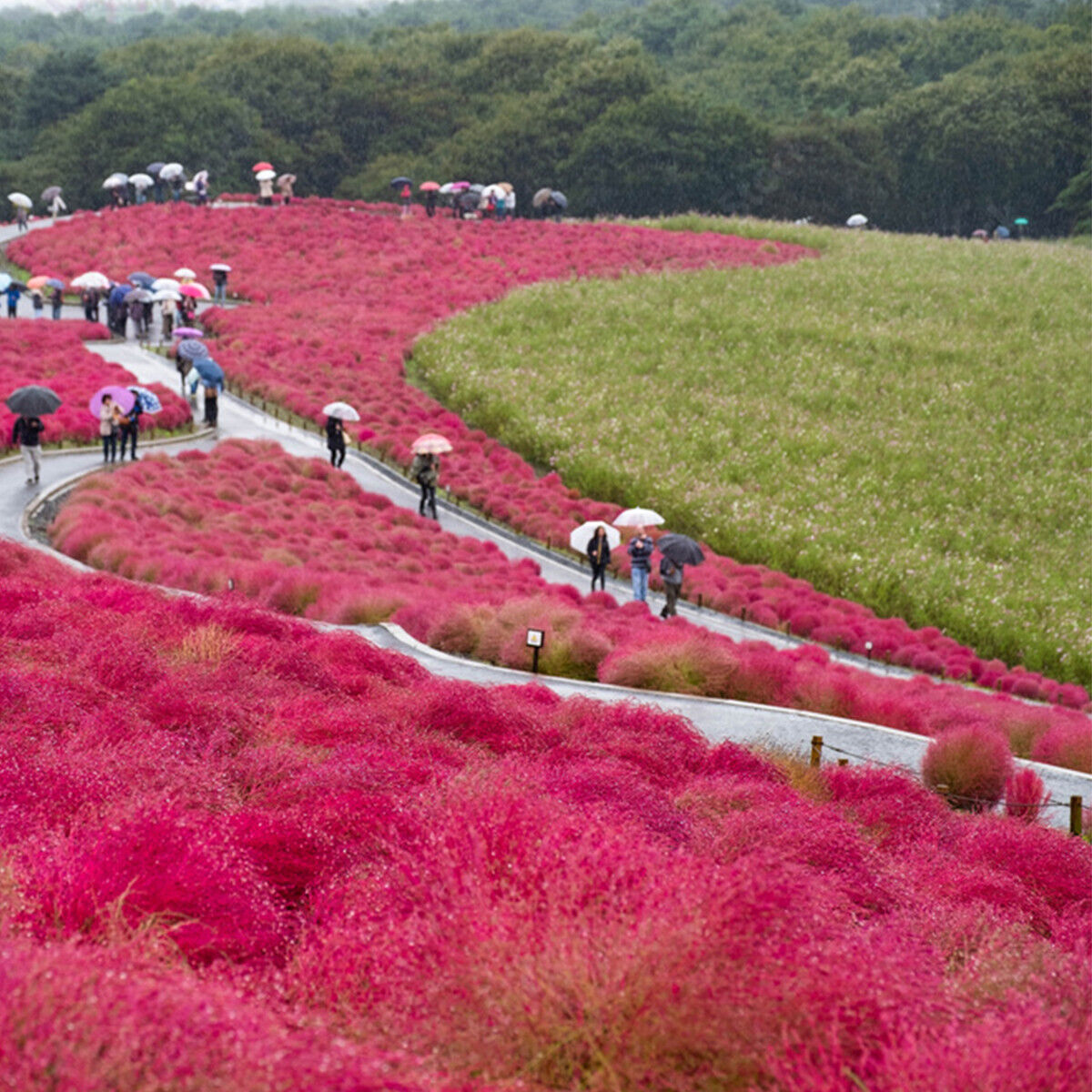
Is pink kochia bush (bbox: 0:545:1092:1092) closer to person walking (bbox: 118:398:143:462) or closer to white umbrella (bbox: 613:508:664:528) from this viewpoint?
white umbrella (bbox: 613:508:664:528)

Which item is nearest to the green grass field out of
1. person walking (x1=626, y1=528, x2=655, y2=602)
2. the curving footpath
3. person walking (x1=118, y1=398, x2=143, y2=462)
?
the curving footpath

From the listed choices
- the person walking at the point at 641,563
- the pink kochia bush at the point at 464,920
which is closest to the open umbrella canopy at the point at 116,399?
the person walking at the point at 641,563

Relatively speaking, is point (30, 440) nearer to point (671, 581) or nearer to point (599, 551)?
point (599, 551)

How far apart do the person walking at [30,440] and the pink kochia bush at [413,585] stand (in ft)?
4.51

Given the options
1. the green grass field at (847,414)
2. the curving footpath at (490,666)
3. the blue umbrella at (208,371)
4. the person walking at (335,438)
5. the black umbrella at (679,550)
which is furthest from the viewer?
the blue umbrella at (208,371)

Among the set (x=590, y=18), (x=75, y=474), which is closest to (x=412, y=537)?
(x=75, y=474)

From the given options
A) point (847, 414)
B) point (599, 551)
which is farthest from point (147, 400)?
point (847, 414)

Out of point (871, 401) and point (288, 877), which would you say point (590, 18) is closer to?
point (871, 401)

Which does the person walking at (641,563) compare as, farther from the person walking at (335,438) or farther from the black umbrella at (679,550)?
the person walking at (335,438)

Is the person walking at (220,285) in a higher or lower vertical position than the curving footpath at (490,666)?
higher

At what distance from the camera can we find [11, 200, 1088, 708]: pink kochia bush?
2380cm

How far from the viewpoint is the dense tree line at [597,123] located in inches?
3246

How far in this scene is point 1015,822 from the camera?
10266 millimetres

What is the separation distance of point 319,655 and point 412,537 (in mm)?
12757
